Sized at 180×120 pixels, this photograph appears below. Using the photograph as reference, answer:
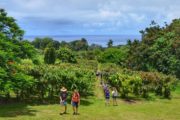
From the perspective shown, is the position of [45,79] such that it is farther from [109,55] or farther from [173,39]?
[109,55]

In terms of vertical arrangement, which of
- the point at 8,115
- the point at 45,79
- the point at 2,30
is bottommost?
the point at 8,115

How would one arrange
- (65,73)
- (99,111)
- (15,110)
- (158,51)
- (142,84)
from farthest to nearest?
(158,51)
(142,84)
(65,73)
(99,111)
(15,110)

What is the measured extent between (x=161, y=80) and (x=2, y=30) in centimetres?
1977

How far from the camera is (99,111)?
34219mm

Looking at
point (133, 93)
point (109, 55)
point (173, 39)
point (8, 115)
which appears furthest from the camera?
point (109, 55)

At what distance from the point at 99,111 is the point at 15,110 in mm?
6992

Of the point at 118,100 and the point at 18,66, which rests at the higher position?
the point at 18,66

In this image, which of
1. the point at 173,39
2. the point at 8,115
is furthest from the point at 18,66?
the point at 173,39

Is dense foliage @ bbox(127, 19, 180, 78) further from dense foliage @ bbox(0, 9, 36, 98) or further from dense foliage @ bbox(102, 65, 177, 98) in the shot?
dense foliage @ bbox(0, 9, 36, 98)

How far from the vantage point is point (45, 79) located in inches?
1470

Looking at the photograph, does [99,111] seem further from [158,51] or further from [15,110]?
[158,51]

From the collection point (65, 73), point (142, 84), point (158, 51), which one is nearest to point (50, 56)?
point (158, 51)

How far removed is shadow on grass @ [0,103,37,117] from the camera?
30.1m

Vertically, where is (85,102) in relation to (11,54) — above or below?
below
